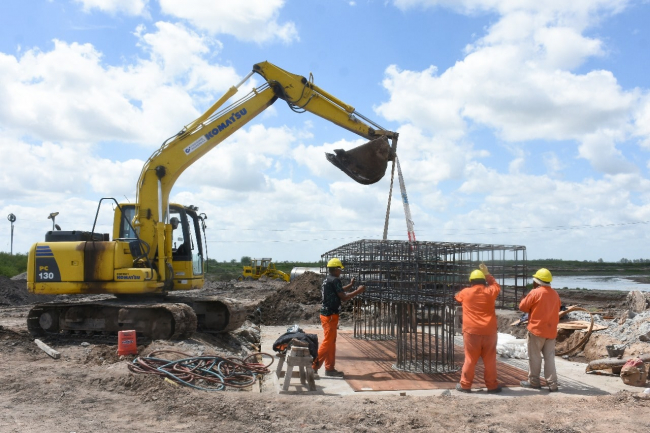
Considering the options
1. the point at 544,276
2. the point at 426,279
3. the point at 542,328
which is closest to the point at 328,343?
the point at 426,279

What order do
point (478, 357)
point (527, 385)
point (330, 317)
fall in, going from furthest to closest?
point (330, 317) < point (527, 385) < point (478, 357)

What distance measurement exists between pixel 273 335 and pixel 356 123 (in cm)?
575

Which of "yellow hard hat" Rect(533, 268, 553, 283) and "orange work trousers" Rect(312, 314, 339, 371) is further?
"orange work trousers" Rect(312, 314, 339, 371)

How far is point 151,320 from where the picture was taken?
11250mm

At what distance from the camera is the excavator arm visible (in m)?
11.2

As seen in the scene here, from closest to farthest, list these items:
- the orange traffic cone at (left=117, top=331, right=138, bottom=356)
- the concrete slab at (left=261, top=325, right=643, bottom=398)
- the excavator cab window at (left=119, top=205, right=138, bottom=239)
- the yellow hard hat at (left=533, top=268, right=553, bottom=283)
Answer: the concrete slab at (left=261, top=325, right=643, bottom=398) → the yellow hard hat at (left=533, top=268, right=553, bottom=283) → the orange traffic cone at (left=117, top=331, right=138, bottom=356) → the excavator cab window at (left=119, top=205, right=138, bottom=239)

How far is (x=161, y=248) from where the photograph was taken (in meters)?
11.6

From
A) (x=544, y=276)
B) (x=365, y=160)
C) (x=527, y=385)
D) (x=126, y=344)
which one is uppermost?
(x=365, y=160)

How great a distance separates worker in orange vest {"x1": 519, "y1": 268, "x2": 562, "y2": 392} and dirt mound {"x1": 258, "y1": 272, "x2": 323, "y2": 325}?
9992 millimetres

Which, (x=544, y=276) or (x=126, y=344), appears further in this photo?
(x=126, y=344)

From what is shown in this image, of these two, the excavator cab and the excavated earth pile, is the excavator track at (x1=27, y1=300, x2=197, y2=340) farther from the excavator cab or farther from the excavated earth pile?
the excavated earth pile

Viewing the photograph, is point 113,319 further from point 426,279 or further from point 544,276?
point 544,276

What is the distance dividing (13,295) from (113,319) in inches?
589

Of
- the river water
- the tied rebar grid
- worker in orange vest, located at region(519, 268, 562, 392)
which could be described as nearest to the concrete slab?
worker in orange vest, located at region(519, 268, 562, 392)
